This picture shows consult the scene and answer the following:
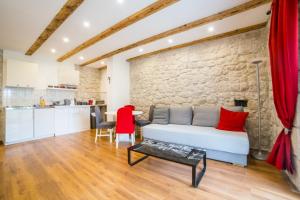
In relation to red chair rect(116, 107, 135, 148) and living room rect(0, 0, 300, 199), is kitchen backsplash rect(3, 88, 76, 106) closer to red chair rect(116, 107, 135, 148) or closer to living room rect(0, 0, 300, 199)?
living room rect(0, 0, 300, 199)

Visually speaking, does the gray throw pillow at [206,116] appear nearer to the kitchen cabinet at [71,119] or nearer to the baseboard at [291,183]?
the baseboard at [291,183]

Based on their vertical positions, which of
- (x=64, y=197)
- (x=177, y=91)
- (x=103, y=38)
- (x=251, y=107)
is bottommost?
(x=64, y=197)

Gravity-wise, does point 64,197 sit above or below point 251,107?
below

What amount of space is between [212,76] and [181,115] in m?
1.26

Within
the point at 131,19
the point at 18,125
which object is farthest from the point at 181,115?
the point at 18,125

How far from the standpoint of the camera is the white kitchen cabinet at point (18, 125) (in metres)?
3.71

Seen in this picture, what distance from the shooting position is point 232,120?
112 inches

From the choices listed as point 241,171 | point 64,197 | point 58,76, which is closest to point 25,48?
point 58,76

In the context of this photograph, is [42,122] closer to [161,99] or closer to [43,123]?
[43,123]

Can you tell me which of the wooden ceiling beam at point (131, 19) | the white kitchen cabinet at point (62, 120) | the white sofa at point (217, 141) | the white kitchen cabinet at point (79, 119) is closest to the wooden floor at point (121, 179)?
the white sofa at point (217, 141)

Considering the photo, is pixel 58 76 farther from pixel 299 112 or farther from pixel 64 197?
pixel 299 112

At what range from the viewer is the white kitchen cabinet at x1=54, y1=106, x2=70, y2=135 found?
4.62 m

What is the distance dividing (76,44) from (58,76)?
2.05 metres

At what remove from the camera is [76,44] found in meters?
3.90
